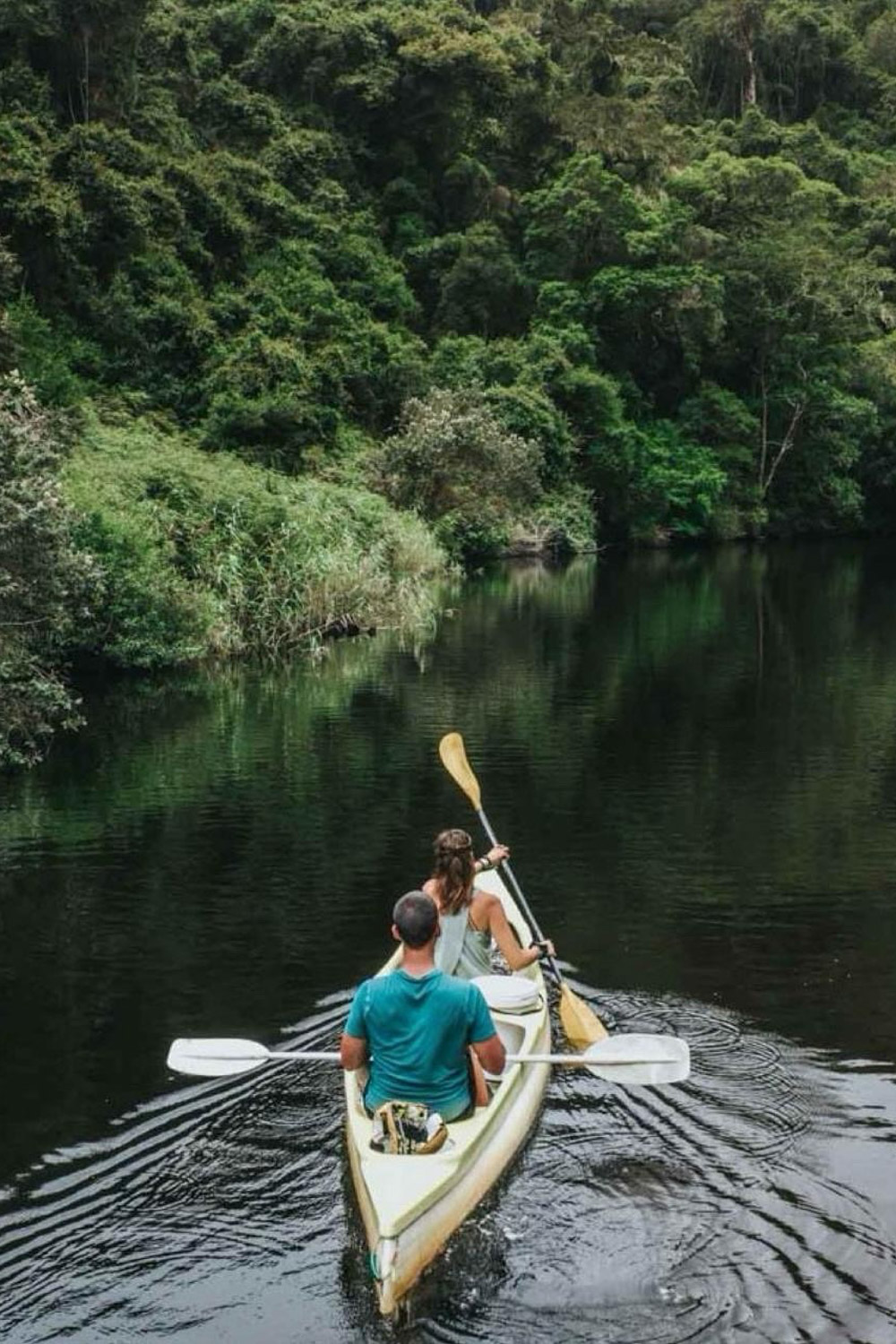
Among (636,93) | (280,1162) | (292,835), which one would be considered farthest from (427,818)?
(636,93)

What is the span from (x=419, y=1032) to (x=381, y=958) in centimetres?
348

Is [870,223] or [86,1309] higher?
[870,223]

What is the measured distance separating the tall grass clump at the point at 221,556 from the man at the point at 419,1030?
1219 cm

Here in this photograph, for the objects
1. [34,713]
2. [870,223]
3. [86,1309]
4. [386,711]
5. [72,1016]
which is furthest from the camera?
[870,223]

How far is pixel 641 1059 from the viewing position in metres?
5.92

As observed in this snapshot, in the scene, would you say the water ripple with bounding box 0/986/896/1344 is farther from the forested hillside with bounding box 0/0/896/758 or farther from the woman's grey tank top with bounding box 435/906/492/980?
the forested hillside with bounding box 0/0/896/758

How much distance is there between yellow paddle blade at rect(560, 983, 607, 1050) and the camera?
22.0ft

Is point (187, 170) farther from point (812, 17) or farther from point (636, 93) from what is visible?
point (812, 17)

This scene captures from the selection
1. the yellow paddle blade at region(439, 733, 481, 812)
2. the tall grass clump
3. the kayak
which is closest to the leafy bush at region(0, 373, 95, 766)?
the tall grass clump

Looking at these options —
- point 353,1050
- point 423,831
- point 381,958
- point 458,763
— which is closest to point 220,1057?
point 353,1050

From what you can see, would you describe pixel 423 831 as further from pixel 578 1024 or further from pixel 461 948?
pixel 578 1024

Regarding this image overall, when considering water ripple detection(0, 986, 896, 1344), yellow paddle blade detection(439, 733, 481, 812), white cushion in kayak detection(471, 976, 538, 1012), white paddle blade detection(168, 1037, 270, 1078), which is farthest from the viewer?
yellow paddle blade detection(439, 733, 481, 812)

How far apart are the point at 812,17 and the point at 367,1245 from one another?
2696 inches

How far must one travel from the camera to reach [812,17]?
206ft
